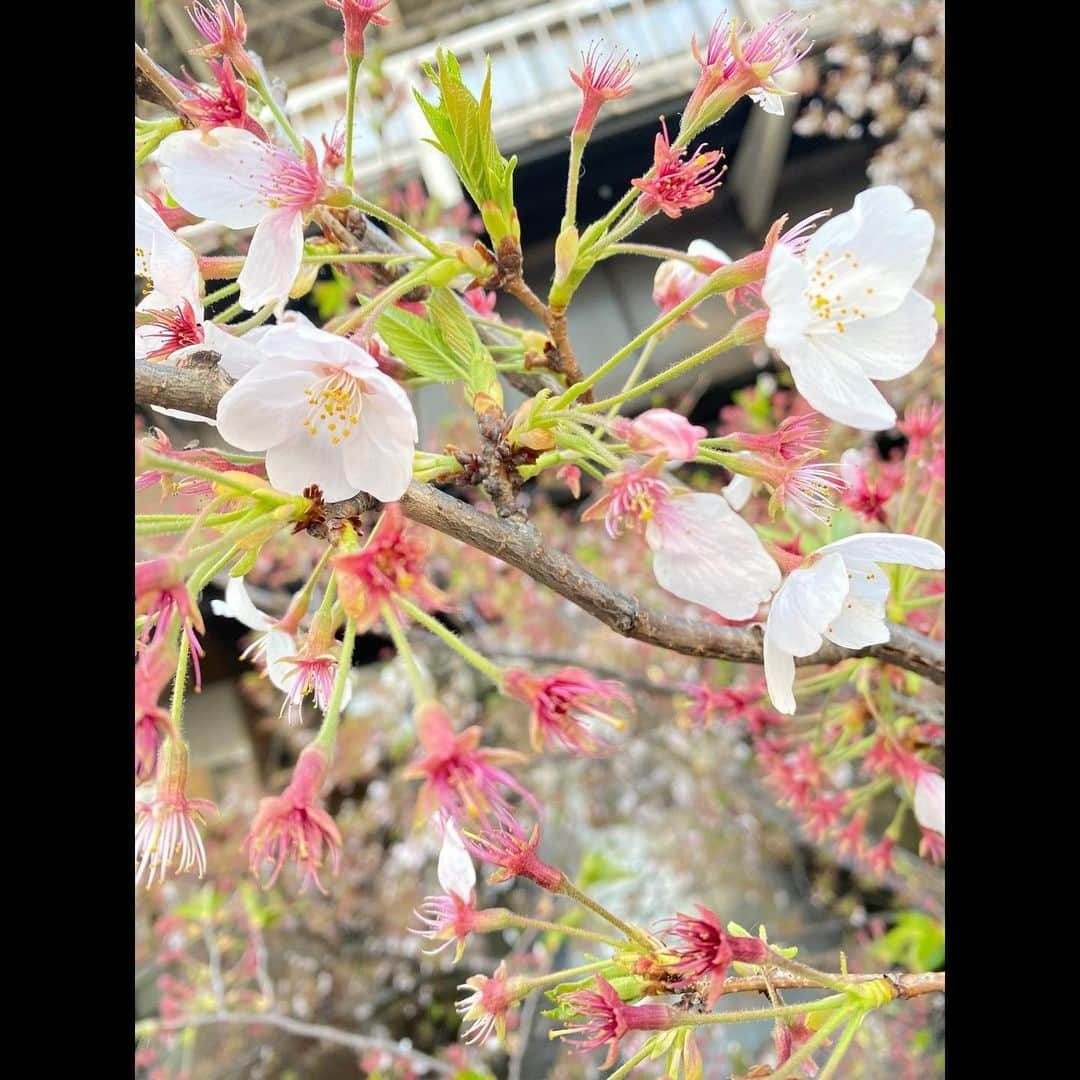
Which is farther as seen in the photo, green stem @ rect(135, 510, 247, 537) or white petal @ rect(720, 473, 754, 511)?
white petal @ rect(720, 473, 754, 511)

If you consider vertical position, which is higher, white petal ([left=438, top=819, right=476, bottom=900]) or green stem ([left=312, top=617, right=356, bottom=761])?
green stem ([left=312, top=617, right=356, bottom=761])

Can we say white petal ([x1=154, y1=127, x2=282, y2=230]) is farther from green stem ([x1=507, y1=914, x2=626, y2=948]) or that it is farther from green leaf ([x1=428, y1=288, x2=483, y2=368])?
green stem ([x1=507, y1=914, x2=626, y2=948])

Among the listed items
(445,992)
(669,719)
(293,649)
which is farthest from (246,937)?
(293,649)

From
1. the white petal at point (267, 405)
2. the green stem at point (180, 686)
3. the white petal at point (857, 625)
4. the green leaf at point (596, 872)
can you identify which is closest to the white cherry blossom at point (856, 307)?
the white petal at point (857, 625)

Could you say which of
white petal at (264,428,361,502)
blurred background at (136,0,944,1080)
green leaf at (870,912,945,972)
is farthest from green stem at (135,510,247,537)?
green leaf at (870,912,945,972)

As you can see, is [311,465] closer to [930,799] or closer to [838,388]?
[838,388]

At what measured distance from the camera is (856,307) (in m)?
0.55

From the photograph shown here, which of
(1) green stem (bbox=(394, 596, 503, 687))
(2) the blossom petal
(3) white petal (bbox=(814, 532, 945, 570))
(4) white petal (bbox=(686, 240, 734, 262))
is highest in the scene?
(2) the blossom petal

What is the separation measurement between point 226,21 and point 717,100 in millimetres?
420

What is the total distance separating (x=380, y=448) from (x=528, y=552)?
149 mm

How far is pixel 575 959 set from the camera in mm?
3250

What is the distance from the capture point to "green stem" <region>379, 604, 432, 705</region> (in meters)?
0.47

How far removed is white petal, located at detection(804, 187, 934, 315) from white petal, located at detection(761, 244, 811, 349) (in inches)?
2.0

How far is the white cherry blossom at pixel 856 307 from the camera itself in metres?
0.50
